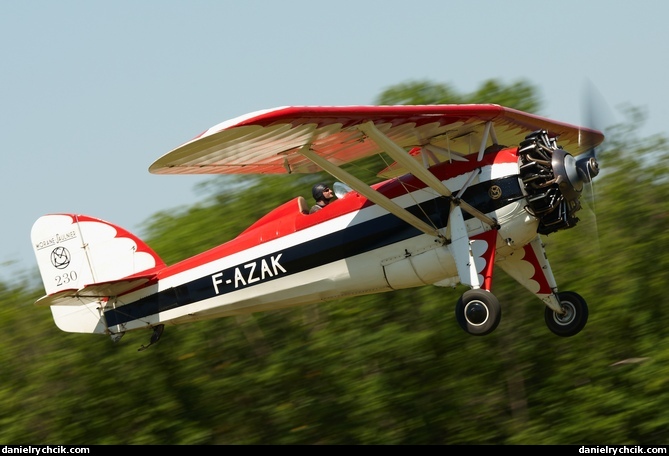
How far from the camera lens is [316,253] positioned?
10.5 meters

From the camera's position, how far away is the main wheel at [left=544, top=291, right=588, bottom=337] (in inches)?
419


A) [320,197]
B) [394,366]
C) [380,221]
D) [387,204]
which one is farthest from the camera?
[394,366]

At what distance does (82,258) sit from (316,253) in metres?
3.54

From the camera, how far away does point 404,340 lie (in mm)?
16953

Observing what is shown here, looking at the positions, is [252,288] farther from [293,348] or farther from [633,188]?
[633,188]

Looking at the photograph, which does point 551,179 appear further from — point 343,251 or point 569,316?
point 343,251

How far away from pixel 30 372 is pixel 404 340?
8086 mm

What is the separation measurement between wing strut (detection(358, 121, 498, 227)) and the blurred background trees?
7.27m

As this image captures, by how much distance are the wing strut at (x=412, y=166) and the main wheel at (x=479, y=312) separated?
784 millimetres

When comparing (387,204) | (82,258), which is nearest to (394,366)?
(82,258)

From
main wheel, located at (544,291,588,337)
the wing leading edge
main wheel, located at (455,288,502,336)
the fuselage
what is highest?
the wing leading edge

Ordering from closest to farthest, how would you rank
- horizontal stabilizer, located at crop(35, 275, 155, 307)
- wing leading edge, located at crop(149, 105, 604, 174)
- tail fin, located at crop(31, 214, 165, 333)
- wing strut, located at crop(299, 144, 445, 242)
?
wing leading edge, located at crop(149, 105, 604, 174), wing strut, located at crop(299, 144, 445, 242), horizontal stabilizer, located at crop(35, 275, 155, 307), tail fin, located at crop(31, 214, 165, 333)

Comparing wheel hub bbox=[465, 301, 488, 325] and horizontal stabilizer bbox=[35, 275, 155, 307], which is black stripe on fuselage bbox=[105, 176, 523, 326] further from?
wheel hub bbox=[465, 301, 488, 325]

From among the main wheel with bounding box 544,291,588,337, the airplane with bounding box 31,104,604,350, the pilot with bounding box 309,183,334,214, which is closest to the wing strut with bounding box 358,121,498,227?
the airplane with bounding box 31,104,604,350
